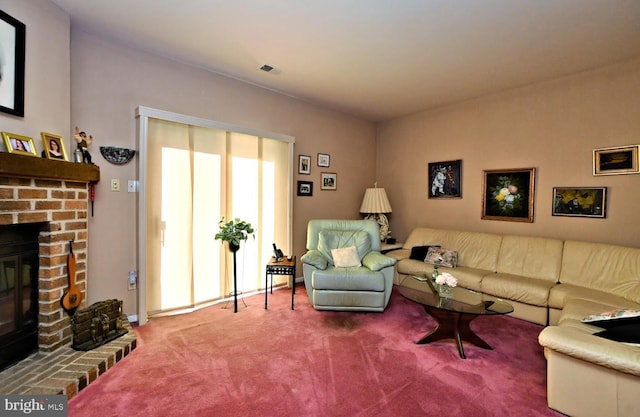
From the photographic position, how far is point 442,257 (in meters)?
3.66

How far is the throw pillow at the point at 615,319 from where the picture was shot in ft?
5.60

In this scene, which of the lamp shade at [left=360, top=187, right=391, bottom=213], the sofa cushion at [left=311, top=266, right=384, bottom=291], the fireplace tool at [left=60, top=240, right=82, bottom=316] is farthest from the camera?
the lamp shade at [left=360, top=187, right=391, bottom=213]

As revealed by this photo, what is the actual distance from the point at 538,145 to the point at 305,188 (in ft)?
9.96

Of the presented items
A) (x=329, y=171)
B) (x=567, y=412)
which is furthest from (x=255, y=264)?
(x=567, y=412)

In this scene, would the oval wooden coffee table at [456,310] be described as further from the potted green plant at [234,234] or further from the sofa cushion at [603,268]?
the potted green plant at [234,234]

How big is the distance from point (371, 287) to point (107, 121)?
303 centimetres

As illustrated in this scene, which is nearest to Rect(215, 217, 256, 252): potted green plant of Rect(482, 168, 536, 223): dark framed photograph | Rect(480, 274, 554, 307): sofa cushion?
Rect(480, 274, 554, 307): sofa cushion

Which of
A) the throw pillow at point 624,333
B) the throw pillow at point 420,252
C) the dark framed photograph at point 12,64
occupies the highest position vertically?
the dark framed photograph at point 12,64

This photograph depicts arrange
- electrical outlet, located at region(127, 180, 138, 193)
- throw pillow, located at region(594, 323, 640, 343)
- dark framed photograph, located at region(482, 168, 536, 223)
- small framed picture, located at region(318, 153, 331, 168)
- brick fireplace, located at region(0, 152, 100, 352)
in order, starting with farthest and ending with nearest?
small framed picture, located at region(318, 153, 331, 168) → dark framed photograph, located at region(482, 168, 536, 223) → electrical outlet, located at region(127, 180, 138, 193) → brick fireplace, located at region(0, 152, 100, 352) → throw pillow, located at region(594, 323, 640, 343)

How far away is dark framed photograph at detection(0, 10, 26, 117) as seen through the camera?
71.1 inches

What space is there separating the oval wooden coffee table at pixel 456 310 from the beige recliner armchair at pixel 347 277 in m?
0.47

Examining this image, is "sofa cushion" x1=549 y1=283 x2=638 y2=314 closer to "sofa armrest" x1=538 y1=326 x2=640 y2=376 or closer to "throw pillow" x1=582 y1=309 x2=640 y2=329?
"throw pillow" x1=582 y1=309 x2=640 y2=329

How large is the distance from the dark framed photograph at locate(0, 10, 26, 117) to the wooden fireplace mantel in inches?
13.5

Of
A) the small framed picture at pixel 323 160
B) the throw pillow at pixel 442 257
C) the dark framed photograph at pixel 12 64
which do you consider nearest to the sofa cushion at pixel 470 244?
the throw pillow at pixel 442 257
